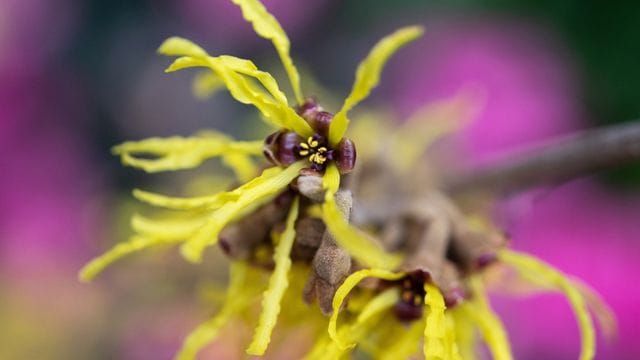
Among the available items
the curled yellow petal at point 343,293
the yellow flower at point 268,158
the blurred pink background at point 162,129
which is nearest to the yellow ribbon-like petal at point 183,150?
the yellow flower at point 268,158

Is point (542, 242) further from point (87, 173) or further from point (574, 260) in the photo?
point (87, 173)

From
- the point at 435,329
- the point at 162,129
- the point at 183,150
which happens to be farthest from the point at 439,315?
the point at 162,129

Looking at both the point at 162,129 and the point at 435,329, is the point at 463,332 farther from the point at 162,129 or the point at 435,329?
the point at 162,129

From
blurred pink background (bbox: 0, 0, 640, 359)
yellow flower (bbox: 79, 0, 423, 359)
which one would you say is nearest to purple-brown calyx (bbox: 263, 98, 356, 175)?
yellow flower (bbox: 79, 0, 423, 359)

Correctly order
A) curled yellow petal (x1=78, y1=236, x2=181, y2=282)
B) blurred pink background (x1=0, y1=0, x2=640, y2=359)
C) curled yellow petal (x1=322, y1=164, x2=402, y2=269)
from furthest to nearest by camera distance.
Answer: blurred pink background (x1=0, y1=0, x2=640, y2=359) → curled yellow petal (x1=78, y1=236, x2=181, y2=282) → curled yellow petal (x1=322, y1=164, x2=402, y2=269)

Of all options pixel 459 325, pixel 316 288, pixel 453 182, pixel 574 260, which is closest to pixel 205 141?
pixel 316 288

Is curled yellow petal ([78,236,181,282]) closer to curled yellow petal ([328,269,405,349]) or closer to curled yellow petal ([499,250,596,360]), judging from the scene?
curled yellow petal ([328,269,405,349])

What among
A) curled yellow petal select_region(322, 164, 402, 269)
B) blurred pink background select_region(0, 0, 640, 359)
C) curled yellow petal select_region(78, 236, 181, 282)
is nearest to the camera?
curled yellow petal select_region(322, 164, 402, 269)
